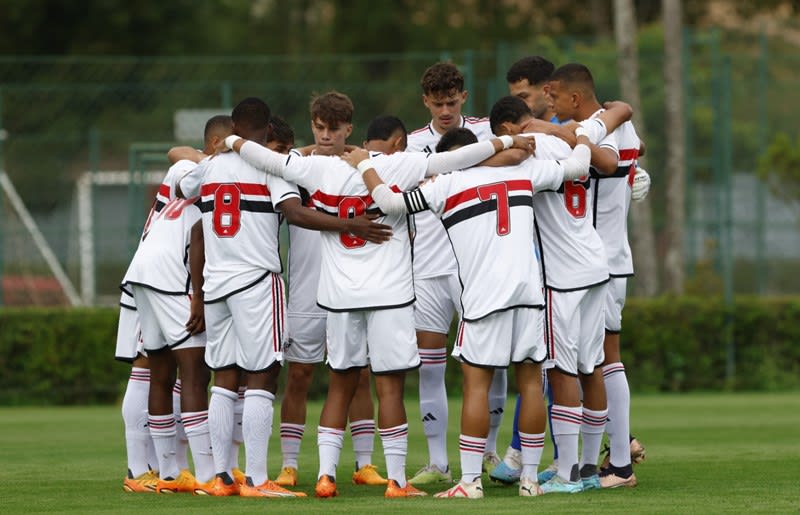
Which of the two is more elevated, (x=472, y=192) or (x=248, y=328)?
(x=472, y=192)

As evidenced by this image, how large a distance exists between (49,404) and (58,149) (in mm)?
14041

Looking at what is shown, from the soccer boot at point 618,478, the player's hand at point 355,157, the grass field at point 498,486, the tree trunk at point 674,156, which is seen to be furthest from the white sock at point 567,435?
the tree trunk at point 674,156

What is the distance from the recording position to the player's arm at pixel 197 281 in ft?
30.7

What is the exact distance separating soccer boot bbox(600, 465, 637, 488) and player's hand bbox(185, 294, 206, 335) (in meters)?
2.72

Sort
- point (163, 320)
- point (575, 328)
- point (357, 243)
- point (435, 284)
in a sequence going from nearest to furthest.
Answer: point (357, 243), point (575, 328), point (163, 320), point (435, 284)

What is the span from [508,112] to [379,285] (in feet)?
4.48

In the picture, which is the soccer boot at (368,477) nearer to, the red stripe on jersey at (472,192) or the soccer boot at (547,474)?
the soccer boot at (547,474)

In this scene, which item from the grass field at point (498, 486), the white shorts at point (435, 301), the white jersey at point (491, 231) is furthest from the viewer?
the white shorts at point (435, 301)

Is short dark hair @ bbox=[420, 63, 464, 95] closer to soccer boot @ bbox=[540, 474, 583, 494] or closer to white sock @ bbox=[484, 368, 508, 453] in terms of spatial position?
white sock @ bbox=[484, 368, 508, 453]

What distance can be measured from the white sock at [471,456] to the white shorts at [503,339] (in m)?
0.45

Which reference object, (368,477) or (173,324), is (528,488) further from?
(173,324)

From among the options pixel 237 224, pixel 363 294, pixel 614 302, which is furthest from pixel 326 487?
pixel 614 302

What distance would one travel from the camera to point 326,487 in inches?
351

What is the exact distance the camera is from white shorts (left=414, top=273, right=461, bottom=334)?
401 inches
